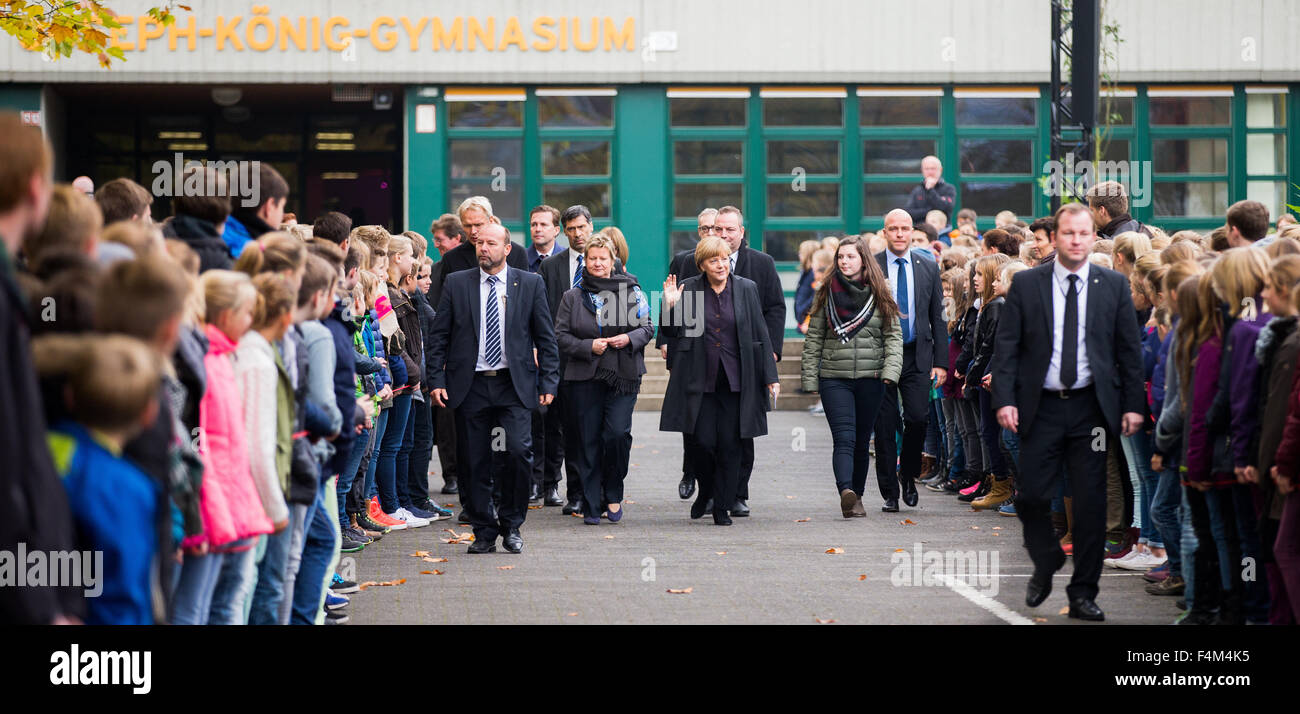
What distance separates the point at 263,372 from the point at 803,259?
15.6 m

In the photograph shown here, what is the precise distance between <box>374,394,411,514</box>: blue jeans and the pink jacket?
5.40 metres

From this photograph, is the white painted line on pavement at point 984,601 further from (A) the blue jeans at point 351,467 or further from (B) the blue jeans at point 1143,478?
(A) the blue jeans at point 351,467

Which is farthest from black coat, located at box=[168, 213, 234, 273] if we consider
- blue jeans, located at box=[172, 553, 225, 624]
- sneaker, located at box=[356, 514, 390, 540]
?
sneaker, located at box=[356, 514, 390, 540]

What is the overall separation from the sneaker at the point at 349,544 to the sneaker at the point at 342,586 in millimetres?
1292

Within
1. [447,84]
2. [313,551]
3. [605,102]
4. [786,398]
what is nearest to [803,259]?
[786,398]

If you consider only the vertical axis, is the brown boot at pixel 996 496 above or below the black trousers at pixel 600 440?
below

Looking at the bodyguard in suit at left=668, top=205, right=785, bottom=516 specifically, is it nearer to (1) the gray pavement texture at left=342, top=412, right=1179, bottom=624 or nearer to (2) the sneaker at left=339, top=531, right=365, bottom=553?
(1) the gray pavement texture at left=342, top=412, right=1179, bottom=624

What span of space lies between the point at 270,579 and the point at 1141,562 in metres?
5.33

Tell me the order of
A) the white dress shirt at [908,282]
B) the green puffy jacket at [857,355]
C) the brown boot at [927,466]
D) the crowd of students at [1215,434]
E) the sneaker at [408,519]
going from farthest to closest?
the brown boot at [927,466]
the white dress shirt at [908,282]
the green puffy jacket at [857,355]
the sneaker at [408,519]
the crowd of students at [1215,434]

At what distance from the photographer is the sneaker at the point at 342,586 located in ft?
28.2

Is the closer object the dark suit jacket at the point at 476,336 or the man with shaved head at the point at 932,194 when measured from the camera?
the dark suit jacket at the point at 476,336

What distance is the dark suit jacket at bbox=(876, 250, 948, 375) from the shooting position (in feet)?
39.7

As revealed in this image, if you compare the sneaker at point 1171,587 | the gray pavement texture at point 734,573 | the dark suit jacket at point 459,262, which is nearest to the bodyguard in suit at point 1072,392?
the gray pavement texture at point 734,573

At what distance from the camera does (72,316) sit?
3.85 m
